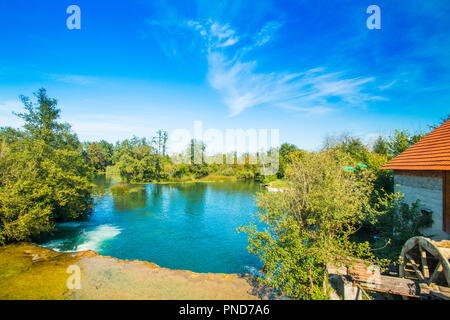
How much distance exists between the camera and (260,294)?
7629 millimetres

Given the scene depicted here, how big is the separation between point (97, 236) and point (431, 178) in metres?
20.7

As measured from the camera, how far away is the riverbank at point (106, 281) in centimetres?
743

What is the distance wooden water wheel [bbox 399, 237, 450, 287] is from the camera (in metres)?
5.53

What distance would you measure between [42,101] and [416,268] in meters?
34.3

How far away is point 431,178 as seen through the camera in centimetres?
851

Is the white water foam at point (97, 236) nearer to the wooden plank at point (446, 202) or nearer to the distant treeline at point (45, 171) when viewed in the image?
the distant treeline at point (45, 171)

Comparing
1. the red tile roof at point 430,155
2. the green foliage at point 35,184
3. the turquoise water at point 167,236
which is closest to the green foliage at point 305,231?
the red tile roof at point 430,155

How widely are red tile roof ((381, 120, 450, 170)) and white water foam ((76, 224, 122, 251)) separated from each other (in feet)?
61.7

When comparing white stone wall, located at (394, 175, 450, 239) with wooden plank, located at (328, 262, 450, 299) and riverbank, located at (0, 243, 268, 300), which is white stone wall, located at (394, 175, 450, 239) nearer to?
wooden plank, located at (328, 262, 450, 299)

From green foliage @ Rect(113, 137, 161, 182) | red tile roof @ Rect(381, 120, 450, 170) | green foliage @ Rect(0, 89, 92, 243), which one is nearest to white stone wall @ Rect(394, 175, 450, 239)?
red tile roof @ Rect(381, 120, 450, 170)

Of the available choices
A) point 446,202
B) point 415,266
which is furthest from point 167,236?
point 446,202
